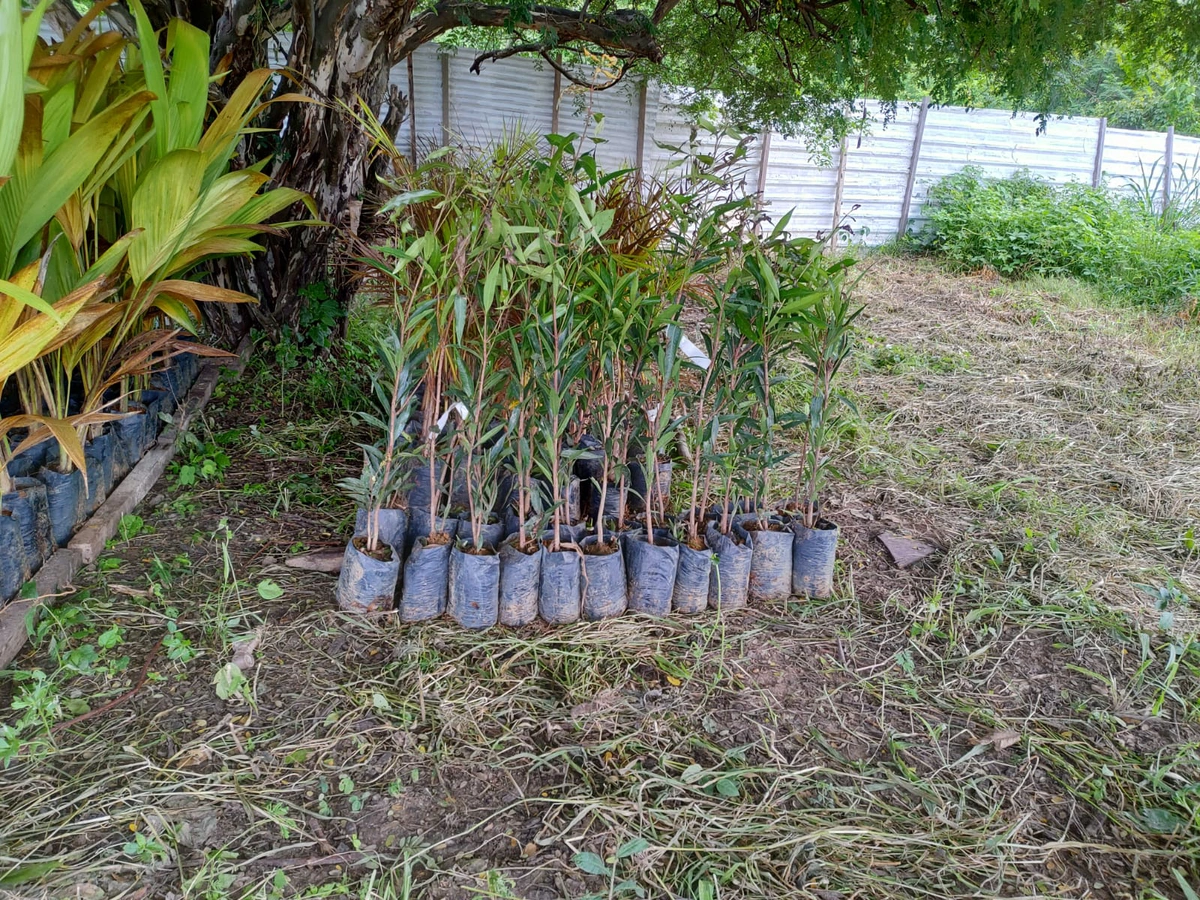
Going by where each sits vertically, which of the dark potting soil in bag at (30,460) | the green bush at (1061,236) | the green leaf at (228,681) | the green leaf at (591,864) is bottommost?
the green leaf at (591,864)

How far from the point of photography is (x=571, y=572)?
1.67 meters

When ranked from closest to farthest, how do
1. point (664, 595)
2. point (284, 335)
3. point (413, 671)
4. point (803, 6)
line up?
1. point (413, 671)
2. point (664, 595)
3. point (803, 6)
4. point (284, 335)

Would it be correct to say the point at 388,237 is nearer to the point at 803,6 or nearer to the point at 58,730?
the point at 803,6

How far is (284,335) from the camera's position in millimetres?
3010

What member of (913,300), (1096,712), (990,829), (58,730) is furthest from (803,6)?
(913,300)

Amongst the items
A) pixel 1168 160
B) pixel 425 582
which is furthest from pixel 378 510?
pixel 1168 160

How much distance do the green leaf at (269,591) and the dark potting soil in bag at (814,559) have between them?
115 cm

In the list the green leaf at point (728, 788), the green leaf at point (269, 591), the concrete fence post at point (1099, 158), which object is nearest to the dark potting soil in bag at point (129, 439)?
the green leaf at point (269, 591)

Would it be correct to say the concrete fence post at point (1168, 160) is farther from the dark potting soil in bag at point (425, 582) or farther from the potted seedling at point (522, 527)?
the dark potting soil in bag at point (425, 582)

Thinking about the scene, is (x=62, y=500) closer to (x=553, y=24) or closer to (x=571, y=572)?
(x=571, y=572)

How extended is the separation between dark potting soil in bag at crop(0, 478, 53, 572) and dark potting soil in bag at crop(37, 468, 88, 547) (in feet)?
0.12

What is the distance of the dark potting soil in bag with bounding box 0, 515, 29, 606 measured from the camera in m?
1.46

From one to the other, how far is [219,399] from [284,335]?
411 mm

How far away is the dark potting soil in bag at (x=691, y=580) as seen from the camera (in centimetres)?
174
